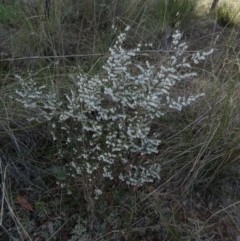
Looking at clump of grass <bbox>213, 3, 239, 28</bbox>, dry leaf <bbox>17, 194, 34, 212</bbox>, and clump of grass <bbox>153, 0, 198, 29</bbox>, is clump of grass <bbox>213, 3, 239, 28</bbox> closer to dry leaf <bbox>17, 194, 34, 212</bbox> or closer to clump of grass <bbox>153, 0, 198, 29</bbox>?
clump of grass <bbox>153, 0, 198, 29</bbox>

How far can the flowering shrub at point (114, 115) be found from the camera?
6.24 ft

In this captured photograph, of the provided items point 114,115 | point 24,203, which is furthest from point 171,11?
point 24,203

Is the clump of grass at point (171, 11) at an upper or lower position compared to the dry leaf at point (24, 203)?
upper

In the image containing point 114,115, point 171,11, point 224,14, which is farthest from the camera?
point 224,14

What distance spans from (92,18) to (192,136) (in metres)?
1.38

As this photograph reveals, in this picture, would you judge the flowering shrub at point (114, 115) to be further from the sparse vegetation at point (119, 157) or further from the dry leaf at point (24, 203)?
the dry leaf at point (24, 203)

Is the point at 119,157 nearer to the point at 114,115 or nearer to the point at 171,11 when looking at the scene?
the point at 114,115

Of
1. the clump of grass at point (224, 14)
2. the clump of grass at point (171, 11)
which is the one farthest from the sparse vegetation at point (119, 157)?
the clump of grass at point (224, 14)

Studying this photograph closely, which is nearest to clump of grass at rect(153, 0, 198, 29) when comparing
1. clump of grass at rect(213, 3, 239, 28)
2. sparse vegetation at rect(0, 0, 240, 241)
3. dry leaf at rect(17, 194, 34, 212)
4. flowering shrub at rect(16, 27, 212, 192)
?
clump of grass at rect(213, 3, 239, 28)

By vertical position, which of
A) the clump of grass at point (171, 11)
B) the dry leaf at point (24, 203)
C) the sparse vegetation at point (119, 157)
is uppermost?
the clump of grass at point (171, 11)

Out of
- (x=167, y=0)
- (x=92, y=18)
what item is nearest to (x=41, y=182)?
(x=92, y=18)

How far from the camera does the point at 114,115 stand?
1948mm

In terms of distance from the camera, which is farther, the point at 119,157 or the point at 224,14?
the point at 224,14

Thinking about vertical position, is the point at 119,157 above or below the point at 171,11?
below
